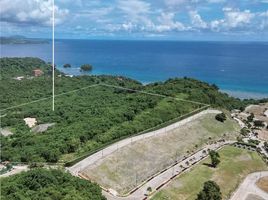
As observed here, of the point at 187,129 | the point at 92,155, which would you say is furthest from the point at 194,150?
the point at 92,155

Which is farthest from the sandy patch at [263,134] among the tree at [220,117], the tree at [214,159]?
the tree at [214,159]

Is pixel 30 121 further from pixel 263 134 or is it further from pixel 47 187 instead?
pixel 263 134

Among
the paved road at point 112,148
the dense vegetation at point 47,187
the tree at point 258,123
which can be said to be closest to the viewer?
the dense vegetation at point 47,187

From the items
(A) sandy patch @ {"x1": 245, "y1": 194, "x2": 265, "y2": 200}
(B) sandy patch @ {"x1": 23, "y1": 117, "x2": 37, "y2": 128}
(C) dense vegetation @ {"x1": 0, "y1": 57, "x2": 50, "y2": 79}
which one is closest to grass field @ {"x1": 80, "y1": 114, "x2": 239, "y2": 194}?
(A) sandy patch @ {"x1": 245, "y1": 194, "x2": 265, "y2": 200}

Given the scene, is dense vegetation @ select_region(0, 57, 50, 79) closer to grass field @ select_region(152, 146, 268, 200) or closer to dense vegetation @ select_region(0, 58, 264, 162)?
dense vegetation @ select_region(0, 58, 264, 162)

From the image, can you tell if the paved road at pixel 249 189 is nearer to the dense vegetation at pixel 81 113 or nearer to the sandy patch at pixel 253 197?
the sandy patch at pixel 253 197

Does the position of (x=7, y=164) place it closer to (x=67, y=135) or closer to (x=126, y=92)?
(x=67, y=135)

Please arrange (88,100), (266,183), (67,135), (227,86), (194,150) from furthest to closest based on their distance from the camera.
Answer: (227,86), (88,100), (194,150), (67,135), (266,183)

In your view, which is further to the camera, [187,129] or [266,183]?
[187,129]
